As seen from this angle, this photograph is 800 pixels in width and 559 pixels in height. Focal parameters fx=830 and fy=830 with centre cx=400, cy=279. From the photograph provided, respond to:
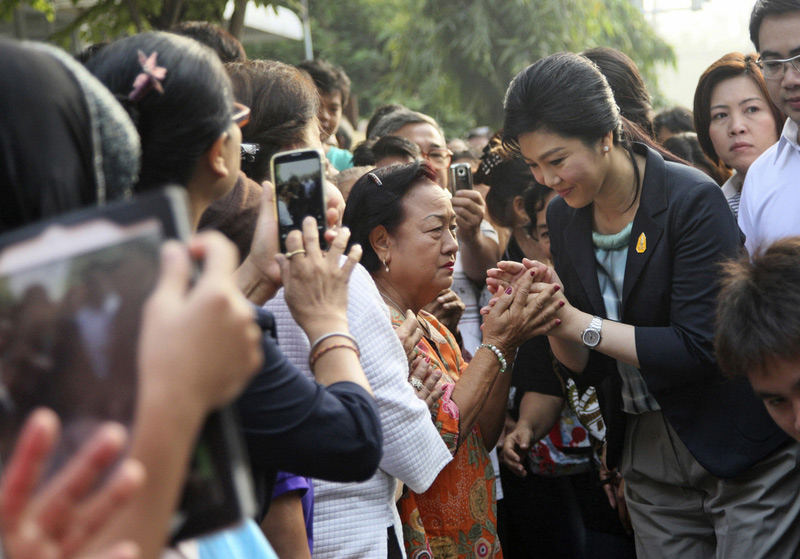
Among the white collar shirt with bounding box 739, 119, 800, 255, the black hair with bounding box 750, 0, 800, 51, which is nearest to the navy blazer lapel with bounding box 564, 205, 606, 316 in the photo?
the white collar shirt with bounding box 739, 119, 800, 255

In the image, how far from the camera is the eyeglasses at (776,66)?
9.32 feet

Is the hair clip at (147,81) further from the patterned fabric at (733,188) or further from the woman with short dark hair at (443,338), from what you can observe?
the patterned fabric at (733,188)

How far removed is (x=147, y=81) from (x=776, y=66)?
2.39 meters

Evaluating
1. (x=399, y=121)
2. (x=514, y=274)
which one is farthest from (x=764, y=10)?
(x=399, y=121)

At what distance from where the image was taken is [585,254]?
292cm

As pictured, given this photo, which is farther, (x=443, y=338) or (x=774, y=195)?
(x=443, y=338)

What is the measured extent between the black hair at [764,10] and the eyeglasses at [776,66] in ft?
0.32

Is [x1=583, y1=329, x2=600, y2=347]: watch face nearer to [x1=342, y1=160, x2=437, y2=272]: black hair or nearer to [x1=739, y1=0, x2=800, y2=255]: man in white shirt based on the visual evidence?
[x1=739, y1=0, x2=800, y2=255]: man in white shirt

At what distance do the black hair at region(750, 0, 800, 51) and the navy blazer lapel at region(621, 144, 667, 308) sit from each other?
0.69 meters

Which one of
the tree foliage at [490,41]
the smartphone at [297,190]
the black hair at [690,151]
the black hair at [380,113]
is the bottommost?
the tree foliage at [490,41]

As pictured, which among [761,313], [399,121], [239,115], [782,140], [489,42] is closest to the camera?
[239,115]

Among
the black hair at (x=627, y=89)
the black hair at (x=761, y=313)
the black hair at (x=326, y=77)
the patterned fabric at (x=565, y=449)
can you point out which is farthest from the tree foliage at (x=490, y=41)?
the black hair at (x=761, y=313)

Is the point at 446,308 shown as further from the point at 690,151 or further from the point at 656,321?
the point at 690,151

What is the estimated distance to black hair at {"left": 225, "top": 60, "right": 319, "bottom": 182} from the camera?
8.18 feet
